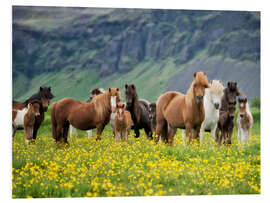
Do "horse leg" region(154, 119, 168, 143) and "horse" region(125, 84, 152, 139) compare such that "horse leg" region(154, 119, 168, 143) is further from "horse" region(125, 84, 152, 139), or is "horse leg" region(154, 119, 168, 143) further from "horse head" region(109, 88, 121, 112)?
"horse head" region(109, 88, 121, 112)

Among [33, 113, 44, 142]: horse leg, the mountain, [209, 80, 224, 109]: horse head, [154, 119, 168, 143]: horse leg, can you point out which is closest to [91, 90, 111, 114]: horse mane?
the mountain


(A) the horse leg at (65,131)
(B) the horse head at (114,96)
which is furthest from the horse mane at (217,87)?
(A) the horse leg at (65,131)

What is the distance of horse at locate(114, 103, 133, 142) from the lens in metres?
9.65

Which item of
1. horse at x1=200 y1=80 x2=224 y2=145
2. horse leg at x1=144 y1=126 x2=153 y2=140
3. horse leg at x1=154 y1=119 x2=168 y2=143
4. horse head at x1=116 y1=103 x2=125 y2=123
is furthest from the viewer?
horse leg at x1=144 y1=126 x2=153 y2=140

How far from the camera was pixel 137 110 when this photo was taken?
10.1 m

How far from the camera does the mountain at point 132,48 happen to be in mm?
8172

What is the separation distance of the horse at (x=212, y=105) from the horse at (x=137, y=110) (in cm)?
198

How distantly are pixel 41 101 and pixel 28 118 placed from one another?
1.76 feet

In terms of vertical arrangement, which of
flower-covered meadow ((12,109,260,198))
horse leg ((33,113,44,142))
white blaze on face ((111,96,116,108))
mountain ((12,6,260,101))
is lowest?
flower-covered meadow ((12,109,260,198))

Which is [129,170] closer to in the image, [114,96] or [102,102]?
[114,96]

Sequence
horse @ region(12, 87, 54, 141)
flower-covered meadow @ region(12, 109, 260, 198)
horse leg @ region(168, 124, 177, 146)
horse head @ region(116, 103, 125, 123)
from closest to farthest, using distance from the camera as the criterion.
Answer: flower-covered meadow @ region(12, 109, 260, 198) < horse @ region(12, 87, 54, 141) < horse leg @ region(168, 124, 177, 146) < horse head @ region(116, 103, 125, 123)

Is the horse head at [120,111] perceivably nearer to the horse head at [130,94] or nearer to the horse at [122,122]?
the horse at [122,122]

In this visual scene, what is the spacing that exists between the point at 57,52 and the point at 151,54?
244cm
